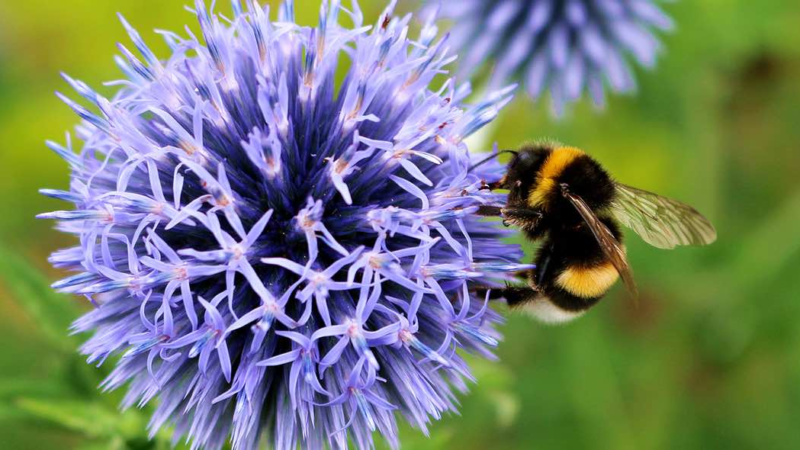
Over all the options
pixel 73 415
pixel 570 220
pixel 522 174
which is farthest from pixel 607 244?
pixel 73 415

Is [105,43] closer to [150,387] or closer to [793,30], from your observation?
[150,387]

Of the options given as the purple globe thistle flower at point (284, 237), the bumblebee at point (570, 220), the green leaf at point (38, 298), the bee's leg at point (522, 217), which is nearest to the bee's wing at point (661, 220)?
the bumblebee at point (570, 220)

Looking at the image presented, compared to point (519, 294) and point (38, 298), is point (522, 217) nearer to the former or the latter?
point (519, 294)

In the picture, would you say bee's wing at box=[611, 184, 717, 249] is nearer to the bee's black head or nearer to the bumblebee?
the bumblebee

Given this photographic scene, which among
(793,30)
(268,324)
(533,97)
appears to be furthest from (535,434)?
(268,324)

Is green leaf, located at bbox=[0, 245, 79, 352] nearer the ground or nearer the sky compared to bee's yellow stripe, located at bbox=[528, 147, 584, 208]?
nearer the ground

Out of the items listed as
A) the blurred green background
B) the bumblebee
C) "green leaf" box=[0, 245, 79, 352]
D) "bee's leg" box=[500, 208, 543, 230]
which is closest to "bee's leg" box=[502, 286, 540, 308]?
the bumblebee
